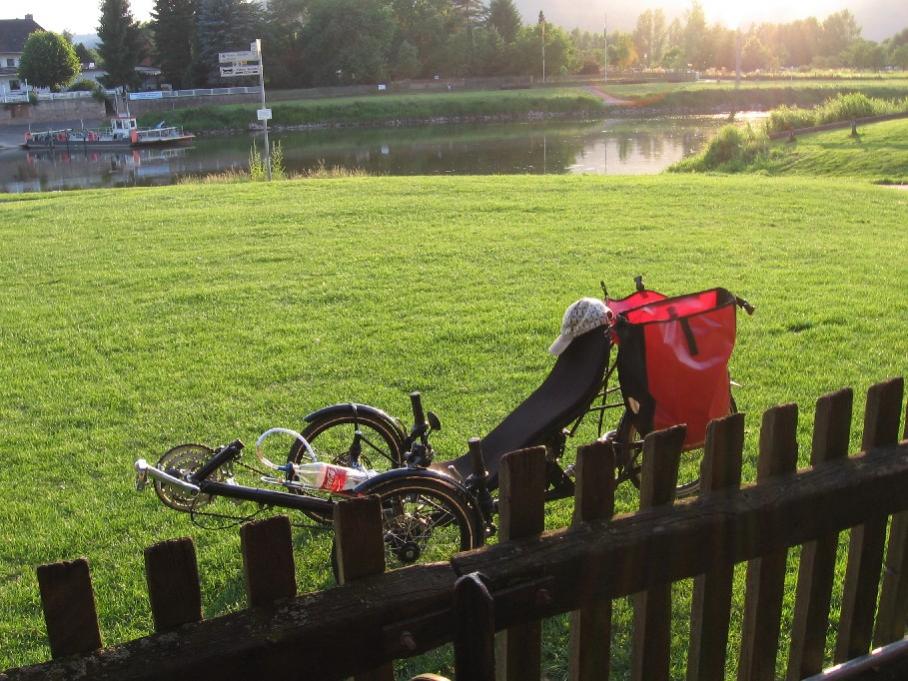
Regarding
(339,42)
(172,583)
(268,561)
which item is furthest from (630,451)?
(339,42)

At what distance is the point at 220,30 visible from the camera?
64312mm

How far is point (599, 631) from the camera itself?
178 centimetres

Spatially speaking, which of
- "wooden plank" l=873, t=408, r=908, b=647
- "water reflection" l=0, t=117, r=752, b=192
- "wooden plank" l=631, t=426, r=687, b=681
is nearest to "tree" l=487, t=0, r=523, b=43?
"water reflection" l=0, t=117, r=752, b=192

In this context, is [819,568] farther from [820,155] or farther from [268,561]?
[820,155]

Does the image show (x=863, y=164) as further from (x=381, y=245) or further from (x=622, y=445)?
(x=622, y=445)

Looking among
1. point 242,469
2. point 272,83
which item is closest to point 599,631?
point 242,469

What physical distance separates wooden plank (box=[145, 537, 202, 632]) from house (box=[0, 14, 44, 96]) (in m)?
72.2

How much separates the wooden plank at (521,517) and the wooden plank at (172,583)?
0.55 m

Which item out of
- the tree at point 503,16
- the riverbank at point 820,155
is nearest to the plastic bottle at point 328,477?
the riverbank at point 820,155

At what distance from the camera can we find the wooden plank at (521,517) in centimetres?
162

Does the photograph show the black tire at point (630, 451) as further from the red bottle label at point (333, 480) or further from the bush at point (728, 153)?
the bush at point (728, 153)

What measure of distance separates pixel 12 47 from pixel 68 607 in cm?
7888

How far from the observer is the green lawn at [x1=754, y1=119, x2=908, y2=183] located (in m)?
17.2

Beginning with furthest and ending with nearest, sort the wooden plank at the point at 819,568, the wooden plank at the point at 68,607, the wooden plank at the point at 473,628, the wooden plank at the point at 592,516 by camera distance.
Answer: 1. the wooden plank at the point at 819,568
2. the wooden plank at the point at 592,516
3. the wooden plank at the point at 473,628
4. the wooden plank at the point at 68,607
